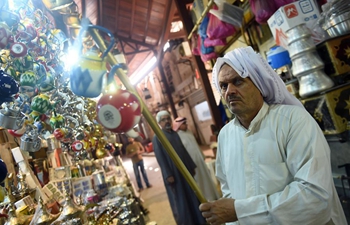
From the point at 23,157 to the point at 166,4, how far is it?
5976 mm

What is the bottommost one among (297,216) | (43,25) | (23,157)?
(297,216)

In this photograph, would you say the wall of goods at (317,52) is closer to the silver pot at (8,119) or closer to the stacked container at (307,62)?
the stacked container at (307,62)

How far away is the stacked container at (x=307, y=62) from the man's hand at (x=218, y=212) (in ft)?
5.53

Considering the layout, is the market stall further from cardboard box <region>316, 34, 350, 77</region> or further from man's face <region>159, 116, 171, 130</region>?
cardboard box <region>316, 34, 350, 77</region>

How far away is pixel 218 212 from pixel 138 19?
8333mm

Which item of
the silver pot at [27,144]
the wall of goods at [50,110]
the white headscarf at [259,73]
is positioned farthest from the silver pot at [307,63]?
the silver pot at [27,144]

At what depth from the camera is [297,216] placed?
92 cm

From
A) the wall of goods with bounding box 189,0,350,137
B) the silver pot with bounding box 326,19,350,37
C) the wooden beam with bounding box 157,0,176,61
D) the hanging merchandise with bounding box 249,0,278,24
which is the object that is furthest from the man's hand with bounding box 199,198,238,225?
the wooden beam with bounding box 157,0,176,61

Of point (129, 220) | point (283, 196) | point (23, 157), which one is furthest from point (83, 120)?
point (283, 196)

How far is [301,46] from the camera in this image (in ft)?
7.22

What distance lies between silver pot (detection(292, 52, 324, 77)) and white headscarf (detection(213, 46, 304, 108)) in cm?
121

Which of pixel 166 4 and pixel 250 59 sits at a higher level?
pixel 166 4

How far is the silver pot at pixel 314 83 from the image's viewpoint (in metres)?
2.13

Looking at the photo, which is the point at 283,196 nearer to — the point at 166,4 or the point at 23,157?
the point at 23,157
